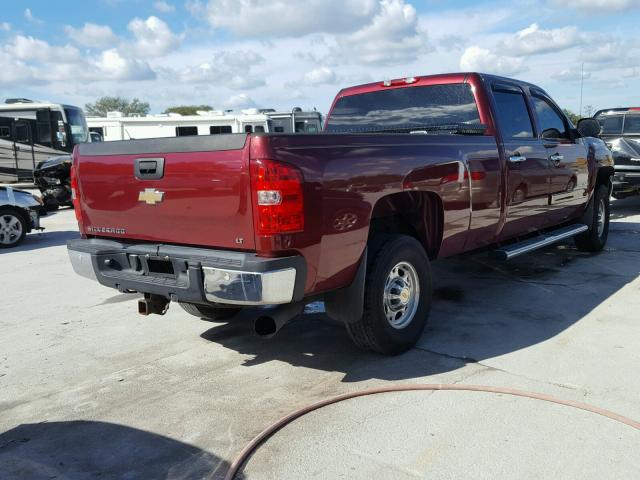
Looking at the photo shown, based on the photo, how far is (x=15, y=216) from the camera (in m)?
9.89

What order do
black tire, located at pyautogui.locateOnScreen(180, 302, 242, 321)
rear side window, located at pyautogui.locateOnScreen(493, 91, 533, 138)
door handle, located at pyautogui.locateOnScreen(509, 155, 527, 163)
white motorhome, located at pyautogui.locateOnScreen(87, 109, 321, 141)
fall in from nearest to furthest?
black tire, located at pyautogui.locateOnScreen(180, 302, 242, 321), door handle, located at pyautogui.locateOnScreen(509, 155, 527, 163), rear side window, located at pyautogui.locateOnScreen(493, 91, 533, 138), white motorhome, located at pyautogui.locateOnScreen(87, 109, 321, 141)

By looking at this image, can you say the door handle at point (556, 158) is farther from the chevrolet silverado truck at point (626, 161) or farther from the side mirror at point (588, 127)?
the chevrolet silverado truck at point (626, 161)

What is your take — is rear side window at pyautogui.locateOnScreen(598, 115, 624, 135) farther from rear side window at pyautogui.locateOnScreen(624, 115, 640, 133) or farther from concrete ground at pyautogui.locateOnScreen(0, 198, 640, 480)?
concrete ground at pyautogui.locateOnScreen(0, 198, 640, 480)

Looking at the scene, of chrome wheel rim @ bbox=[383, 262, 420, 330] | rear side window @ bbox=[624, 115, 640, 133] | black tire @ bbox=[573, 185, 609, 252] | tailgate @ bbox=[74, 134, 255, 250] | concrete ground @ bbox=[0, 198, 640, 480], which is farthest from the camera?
rear side window @ bbox=[624, 115, 640, 133]

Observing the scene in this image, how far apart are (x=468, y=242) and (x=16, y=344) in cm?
385

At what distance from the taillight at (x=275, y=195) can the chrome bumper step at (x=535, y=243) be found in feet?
8.86

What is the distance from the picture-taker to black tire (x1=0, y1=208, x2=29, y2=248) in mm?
9766

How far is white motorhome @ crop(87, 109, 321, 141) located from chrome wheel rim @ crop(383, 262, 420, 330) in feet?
60.8

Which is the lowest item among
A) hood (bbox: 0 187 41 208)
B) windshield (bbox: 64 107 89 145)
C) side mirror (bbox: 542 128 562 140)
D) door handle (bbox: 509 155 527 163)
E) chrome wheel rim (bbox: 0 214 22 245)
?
chrome wheel rim (bbox: 0 214 22 245)

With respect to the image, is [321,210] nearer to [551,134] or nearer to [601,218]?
[551,134]

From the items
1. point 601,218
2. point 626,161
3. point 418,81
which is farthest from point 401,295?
point 626,161

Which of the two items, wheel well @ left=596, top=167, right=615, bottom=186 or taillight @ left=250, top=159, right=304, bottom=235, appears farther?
wheel well @ left=596, top=167, right=615, bottom=186

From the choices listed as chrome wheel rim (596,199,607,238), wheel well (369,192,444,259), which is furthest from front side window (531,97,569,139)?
wheel well (369,192,444,259)

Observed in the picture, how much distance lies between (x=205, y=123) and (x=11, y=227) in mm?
15487
